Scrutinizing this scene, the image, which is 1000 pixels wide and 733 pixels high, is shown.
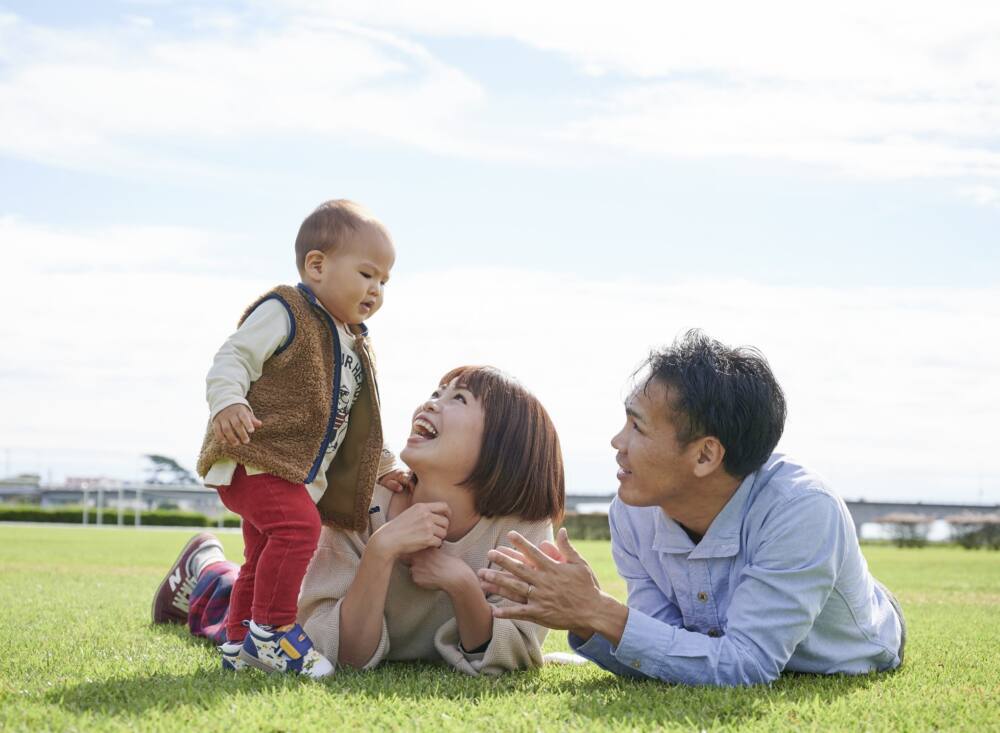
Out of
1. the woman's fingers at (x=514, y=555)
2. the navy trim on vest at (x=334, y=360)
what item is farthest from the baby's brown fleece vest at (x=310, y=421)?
the woman's fingers at (x=514, y=555)

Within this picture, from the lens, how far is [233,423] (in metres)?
4.02

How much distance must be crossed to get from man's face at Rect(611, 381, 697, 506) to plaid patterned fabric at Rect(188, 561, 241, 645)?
2446 millimetres

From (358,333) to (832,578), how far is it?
222 centimetres

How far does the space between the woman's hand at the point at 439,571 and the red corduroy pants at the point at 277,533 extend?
0.42 metres

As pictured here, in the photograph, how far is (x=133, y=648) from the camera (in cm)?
476

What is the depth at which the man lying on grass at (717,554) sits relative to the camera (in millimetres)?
3535

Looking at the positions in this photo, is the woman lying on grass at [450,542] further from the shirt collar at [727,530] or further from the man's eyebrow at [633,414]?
the shirt collar at [727,530]

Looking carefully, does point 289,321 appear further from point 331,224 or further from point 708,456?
point 708,456

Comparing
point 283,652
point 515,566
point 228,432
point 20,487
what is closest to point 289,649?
point 283,652

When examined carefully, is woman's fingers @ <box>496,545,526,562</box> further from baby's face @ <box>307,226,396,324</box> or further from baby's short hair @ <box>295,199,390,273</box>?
baby's short hair @ <box>295,199,390,273</box>

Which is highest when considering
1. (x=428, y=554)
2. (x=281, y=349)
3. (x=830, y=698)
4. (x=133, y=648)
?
(x=281, y=349)

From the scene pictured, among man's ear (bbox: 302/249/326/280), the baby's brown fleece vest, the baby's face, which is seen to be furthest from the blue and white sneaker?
man's ear (bbox: 302/249/326/280)

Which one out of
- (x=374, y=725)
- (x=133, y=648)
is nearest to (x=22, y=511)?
(x=133, y=648)

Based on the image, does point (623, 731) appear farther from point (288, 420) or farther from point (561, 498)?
point (288, 420)
